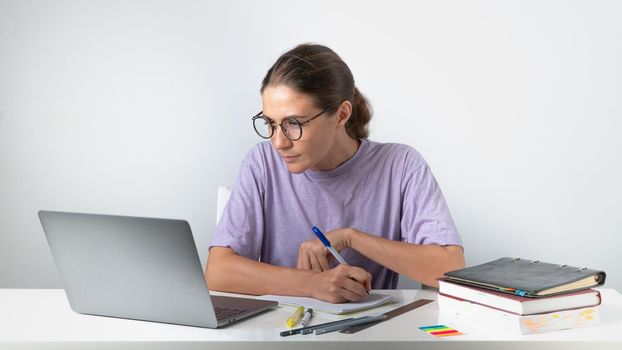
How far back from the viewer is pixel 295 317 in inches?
51.3

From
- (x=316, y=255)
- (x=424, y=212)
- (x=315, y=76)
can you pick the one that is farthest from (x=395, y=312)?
(x=315, y=76)

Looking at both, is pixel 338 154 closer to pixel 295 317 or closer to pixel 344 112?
pixel 344 112

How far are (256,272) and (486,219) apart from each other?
114cm

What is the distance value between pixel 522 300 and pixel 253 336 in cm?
45

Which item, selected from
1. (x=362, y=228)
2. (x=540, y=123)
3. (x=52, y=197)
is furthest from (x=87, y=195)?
(x=540, y=123)

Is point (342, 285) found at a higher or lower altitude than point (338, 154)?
lower

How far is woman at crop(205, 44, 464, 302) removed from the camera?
1.77 metres

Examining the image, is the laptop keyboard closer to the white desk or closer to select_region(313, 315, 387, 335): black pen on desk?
the white desk

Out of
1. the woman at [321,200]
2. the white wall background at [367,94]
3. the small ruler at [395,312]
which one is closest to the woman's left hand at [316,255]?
the woman at [321,200]

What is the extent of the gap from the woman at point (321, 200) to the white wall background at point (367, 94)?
46 centimetres

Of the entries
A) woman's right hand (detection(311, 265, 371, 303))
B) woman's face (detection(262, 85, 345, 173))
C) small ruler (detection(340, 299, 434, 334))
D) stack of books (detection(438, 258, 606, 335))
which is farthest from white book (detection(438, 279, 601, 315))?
woman's face (detection(262, 85, 345, 173))

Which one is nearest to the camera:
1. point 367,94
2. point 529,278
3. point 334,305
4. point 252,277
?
point 529,278

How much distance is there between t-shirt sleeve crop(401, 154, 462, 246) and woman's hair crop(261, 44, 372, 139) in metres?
0.29

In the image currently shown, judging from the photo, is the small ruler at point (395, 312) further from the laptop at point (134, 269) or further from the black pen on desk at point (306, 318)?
the laptop at point (134, 269)
